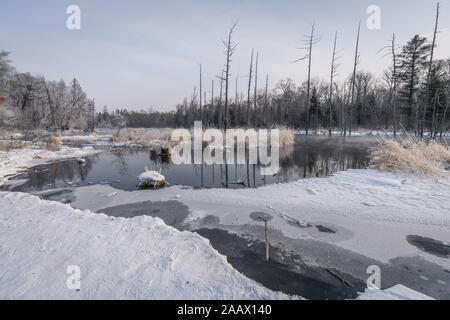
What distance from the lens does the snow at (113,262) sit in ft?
5.89

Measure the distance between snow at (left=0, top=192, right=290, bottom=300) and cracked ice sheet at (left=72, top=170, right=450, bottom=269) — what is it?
3.68ft

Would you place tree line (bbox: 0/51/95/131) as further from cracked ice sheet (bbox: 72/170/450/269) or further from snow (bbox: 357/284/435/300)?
snow (bbox: 357/284/435/300)

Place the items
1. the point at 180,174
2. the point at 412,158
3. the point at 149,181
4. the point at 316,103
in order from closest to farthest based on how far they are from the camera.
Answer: the point at 149,181 < the point at 412,158 < the point at 180,174 < the point at 316,103

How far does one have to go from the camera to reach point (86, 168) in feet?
A: 29.5

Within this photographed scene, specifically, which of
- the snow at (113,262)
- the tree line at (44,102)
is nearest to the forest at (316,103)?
the tree line at (44,102)

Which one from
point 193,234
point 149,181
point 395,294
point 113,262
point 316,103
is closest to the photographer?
point 395,294

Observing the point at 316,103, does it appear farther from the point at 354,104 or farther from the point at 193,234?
the point at 193,234

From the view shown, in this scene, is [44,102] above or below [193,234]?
above

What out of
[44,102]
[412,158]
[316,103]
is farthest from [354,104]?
[44,102]

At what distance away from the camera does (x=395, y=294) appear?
176cm

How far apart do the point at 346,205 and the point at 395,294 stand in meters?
2.60

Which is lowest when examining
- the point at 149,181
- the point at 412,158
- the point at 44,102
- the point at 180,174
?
the point at 180,174
